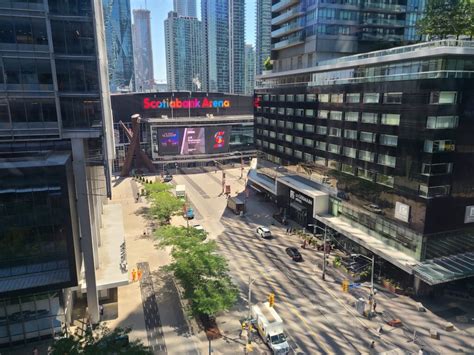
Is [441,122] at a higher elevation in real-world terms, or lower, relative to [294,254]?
higher

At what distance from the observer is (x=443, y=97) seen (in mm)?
33656

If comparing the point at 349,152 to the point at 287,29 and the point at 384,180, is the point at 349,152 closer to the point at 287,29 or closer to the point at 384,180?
the point at 384,180

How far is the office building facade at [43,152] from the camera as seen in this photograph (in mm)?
26844

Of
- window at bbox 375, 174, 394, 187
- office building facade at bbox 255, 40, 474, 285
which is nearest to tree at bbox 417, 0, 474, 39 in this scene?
office building facade at bbox 255, 40, 474, 285

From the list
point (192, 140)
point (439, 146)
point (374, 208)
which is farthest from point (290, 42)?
point (192, 140)

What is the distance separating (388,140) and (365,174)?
229 inches

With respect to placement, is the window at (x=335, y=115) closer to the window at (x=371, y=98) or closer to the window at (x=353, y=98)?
the window at (x=353, y=98)

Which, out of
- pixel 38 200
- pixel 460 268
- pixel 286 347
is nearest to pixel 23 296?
pixel 38 200

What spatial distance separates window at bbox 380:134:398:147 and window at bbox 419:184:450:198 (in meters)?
5.95

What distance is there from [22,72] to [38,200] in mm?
10054

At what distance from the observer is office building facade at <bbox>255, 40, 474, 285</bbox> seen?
34125mm

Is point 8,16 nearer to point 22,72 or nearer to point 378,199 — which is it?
point 22,72

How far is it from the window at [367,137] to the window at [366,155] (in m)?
1.38

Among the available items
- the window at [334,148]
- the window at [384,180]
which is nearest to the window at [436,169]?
the window at [384,180]
